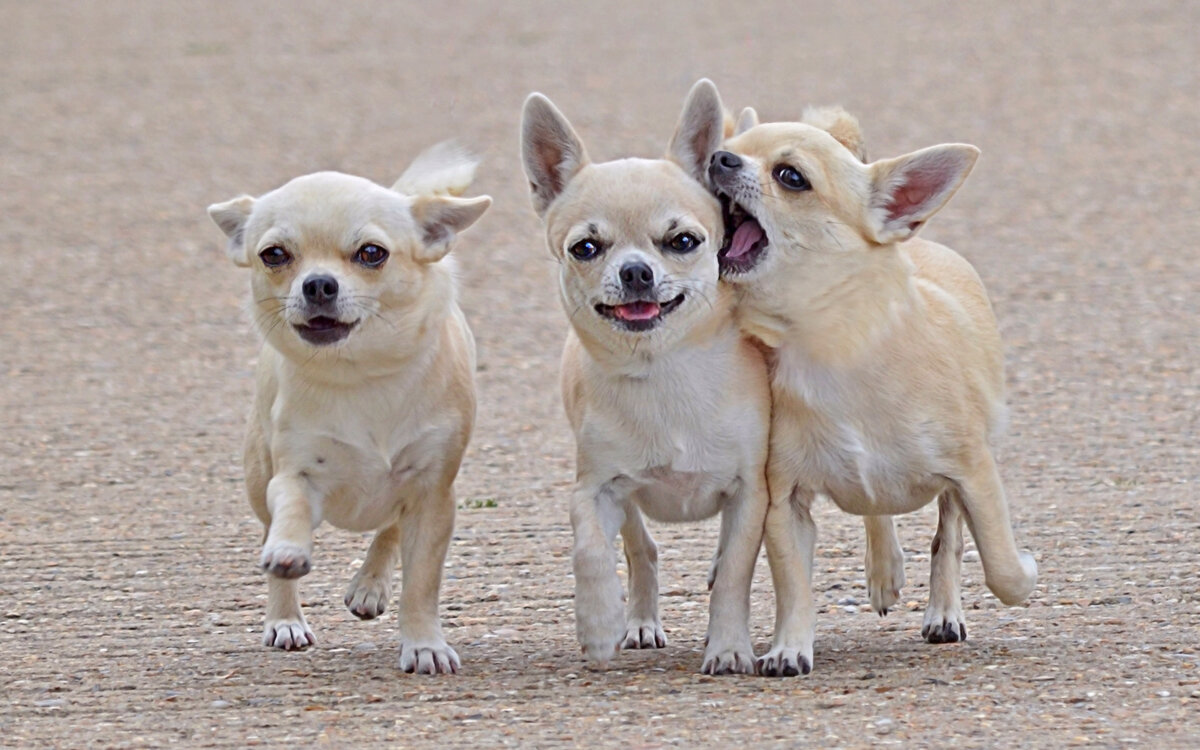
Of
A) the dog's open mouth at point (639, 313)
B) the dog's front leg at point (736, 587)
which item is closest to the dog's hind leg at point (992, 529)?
the dog's front leg at point (736, 587)

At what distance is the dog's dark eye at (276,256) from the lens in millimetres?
5695

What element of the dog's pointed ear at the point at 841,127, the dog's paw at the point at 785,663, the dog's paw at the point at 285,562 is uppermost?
the dog's pointed ear at the point at 841,127

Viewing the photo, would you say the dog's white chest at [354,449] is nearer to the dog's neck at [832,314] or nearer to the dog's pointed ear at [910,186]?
the dog's neck at [832,314]

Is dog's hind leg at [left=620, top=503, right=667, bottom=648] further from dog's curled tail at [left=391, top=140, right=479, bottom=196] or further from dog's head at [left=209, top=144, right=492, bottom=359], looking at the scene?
dog's curled tail at [left=391, top=140, right=479, bottom=196]

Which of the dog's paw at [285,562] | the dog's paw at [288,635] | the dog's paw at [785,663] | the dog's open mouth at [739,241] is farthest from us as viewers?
the dog's paw at [288,635]

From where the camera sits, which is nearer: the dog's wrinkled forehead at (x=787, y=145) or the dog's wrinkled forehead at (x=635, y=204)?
the dog's wrinkled forehead at (x=635, y=204)

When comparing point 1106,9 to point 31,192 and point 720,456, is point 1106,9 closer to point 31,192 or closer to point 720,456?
point 31,192

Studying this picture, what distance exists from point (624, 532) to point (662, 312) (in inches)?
39.9

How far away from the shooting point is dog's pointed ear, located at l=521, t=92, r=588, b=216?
5.91 metres

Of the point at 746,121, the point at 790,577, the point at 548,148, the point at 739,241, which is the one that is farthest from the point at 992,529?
the point at 548,148

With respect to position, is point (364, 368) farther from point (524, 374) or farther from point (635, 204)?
point (524, 374)

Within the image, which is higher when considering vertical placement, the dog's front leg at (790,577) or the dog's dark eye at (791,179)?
the dog's dark eye at (791,179)

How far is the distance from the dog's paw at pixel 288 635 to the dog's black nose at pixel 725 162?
2.00 m

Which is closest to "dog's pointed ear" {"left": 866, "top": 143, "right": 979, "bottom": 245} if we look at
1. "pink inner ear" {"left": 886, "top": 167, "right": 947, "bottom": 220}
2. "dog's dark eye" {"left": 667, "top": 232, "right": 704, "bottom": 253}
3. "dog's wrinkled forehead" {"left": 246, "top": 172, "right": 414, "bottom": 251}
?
"pink inner ear" {"left": 886, "top": 167, "right": 947, "bottom": 220}
